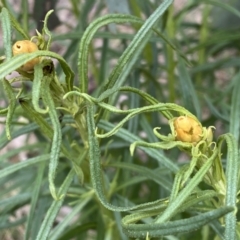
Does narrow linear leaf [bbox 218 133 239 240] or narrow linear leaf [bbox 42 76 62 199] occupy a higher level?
narrow linear leaf [bbox 42 76 62 199]

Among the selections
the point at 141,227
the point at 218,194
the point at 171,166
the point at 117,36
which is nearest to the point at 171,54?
the point at 117,36

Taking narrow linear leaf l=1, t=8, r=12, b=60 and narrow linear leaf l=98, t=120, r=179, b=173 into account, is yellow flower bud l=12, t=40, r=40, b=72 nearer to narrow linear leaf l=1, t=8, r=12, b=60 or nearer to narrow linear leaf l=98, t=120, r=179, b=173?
narrow linear leaf l=1, t=8, r=12, b=60

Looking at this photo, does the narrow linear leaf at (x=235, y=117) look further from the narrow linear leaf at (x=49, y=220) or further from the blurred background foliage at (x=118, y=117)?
the narrow linear leaf at (x=49, y=220)

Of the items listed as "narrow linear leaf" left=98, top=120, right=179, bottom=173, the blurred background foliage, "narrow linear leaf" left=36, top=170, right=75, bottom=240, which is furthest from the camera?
the blurred background foliage


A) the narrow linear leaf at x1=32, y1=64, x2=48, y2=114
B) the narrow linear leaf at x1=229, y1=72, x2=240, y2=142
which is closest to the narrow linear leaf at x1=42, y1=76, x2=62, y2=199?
the narrow linear leaf at x1=32, y1=64, x2=48, y2=114

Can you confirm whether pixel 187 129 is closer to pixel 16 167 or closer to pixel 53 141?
pixel 53 141

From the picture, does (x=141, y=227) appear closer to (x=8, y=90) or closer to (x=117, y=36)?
(x=8, y=90)

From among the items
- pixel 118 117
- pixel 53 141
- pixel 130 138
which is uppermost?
pixel 53 141

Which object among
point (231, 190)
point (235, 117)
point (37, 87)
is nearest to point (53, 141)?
point (37, 87)
